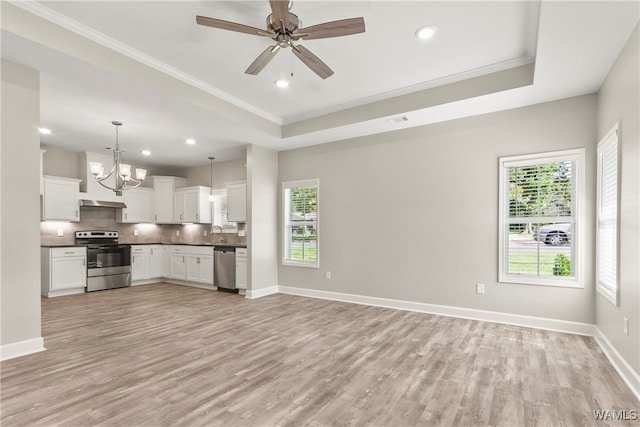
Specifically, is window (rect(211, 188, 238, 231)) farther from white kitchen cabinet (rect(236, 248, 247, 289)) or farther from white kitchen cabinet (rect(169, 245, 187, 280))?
white kitchen cabinet (rect(236, 248, 247, 289))

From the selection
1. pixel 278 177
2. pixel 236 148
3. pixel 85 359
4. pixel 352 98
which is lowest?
pixel 85 359

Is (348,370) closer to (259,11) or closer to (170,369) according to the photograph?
(170,369)

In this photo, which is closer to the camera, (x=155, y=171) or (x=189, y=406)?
(x=189, y=406)

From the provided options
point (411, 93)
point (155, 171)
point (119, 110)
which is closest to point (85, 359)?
point (119, 110)

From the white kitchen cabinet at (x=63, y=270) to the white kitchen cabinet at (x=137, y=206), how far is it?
124cm

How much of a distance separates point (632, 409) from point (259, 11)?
13.6 feet

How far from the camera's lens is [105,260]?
675 centimetres

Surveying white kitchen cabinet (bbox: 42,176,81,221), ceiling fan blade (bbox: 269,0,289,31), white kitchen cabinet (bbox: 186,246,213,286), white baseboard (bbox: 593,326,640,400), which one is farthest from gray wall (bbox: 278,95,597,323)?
white kitchen cabinet (bbox: 42,176,81,221)

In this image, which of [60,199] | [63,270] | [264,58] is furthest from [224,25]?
[63,270]

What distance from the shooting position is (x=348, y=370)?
2.85 m

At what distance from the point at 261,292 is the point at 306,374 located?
3.35 metres

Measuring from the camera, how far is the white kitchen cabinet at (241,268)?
6176 mm

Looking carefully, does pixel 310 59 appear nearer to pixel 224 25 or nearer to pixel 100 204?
pixel 224 25

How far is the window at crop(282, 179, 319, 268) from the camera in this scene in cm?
603
